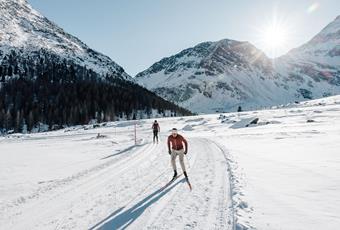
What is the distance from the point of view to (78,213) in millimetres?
10930

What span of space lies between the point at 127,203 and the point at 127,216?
1.54 metres

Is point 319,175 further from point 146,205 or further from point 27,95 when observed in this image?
point 27,95

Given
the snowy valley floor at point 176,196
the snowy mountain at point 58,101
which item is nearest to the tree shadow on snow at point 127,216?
the snowy valley floor at point 176,196

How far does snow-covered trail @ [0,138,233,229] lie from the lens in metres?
9.94

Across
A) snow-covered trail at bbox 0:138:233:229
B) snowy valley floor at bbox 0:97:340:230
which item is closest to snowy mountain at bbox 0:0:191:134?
snowy valley floor at bbox 0:97:340:230

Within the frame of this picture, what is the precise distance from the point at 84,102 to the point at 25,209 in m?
138

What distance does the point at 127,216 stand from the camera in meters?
10.6

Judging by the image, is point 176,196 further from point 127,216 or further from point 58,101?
point 58,101

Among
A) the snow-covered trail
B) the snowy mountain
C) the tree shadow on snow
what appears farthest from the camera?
the snowy mountain

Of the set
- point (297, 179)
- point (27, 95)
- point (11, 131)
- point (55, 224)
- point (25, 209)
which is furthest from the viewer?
point (27, 95)

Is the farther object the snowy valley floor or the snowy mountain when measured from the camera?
the snowy mountain

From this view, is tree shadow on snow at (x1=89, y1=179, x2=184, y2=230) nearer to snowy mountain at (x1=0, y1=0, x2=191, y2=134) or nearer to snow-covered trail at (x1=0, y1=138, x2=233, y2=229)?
snow-covered trail at (x1=0, y1=138, x2=233, y2=229)

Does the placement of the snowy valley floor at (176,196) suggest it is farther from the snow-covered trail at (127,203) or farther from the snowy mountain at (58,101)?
the snowy mountain at (58,101)

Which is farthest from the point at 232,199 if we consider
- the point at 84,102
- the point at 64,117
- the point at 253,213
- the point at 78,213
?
the point at 84,102
